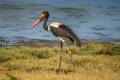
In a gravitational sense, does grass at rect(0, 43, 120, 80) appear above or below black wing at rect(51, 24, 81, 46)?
below

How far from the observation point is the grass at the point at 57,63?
9.60 metres

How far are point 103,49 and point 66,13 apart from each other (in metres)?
20.8

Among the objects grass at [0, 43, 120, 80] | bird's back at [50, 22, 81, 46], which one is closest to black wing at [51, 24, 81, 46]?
bird's back at [50, 22, 81, 46]

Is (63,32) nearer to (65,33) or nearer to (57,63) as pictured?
(65,33)

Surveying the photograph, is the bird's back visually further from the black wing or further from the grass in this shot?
the grass

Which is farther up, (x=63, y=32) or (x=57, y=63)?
(x=63, y=32)

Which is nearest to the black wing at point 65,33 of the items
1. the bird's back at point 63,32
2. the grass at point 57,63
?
the bird's back at point 63,32

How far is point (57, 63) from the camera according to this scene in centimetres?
1201

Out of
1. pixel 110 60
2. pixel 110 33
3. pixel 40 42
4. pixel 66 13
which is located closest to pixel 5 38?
pixel 40 42

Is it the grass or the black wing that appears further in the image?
the black wing

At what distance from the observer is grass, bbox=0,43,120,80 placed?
9602 mm

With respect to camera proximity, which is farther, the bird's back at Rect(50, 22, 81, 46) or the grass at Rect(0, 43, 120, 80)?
the bird's back at Rect(50, 22, 81, 46)

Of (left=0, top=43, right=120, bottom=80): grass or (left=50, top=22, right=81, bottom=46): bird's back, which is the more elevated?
(left=50, top=22, right=81, bottom=46): bird's back

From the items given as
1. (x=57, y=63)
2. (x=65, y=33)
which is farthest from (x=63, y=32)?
(x=57, y=63)
